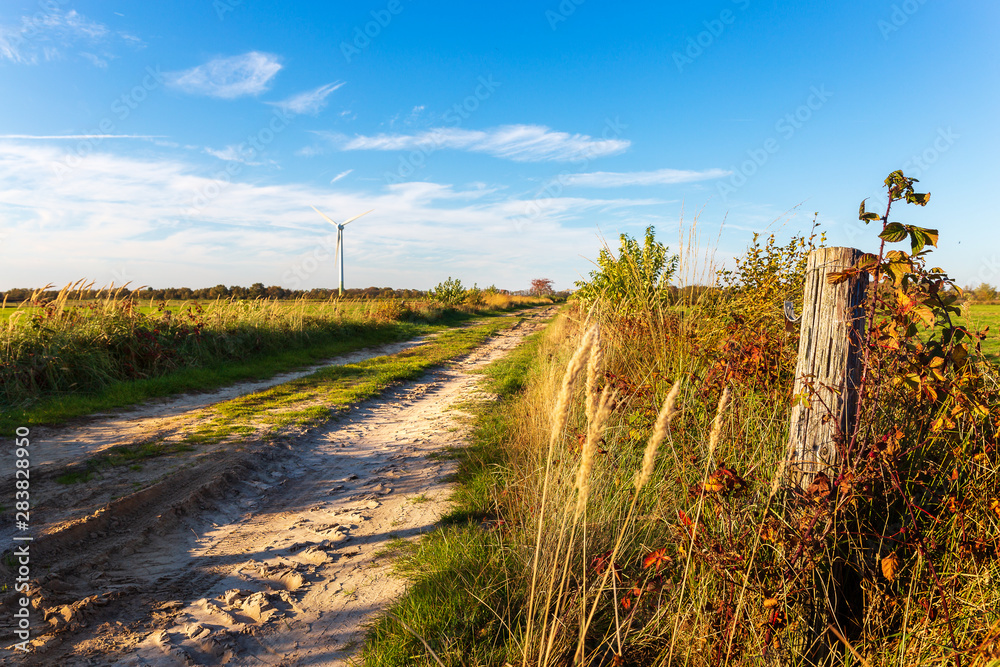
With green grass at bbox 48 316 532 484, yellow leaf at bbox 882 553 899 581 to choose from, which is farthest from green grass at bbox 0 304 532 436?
yellow leaf at bbox 882 553 899 581

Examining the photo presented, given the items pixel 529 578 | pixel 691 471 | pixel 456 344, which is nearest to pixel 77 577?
pixel 529 578

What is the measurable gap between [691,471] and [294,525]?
10.3 ft

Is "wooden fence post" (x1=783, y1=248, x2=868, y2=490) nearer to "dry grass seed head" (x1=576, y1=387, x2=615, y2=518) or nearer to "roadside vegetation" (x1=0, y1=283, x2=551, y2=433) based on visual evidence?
"dry grass seed head" (x1=576, y1=387, x2=615, y2=518)

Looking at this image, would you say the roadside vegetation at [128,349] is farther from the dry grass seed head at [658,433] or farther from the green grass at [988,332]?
the green grass at [988,332]

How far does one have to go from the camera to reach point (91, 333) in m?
9.46

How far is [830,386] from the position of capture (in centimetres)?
268

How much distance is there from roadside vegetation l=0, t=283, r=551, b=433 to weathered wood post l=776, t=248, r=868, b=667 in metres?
8.34

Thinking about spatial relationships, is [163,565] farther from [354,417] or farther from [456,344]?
[456,344]

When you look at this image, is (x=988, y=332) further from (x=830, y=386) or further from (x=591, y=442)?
(x=591, y=442)

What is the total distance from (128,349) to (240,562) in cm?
835

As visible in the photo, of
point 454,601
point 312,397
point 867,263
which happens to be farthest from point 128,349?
point 867,263

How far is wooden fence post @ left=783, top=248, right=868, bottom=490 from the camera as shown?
268cm

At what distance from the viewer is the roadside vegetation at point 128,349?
7.76 metres

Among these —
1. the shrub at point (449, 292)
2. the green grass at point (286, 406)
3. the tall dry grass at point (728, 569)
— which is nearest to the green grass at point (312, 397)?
the green grass at point (286, 406)
